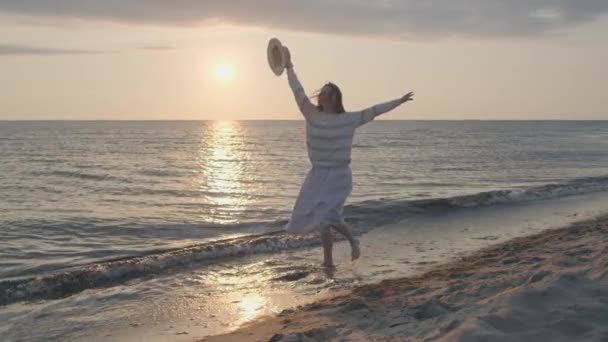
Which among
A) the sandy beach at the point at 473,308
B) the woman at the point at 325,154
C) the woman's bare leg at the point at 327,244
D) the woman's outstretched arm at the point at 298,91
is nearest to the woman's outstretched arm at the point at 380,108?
the woman at the point at 325,154

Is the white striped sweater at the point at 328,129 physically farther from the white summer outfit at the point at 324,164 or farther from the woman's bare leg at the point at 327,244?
the woman's bare leg at the point at 327,244

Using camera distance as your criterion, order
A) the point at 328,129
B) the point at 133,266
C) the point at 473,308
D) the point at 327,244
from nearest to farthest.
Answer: the point at 473,308 → the point at 328,129 → the point at 327,244 → the point at 133,266

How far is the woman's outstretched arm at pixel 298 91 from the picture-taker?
6953 millimetres

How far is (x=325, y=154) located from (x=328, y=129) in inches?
11.7

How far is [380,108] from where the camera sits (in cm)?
655

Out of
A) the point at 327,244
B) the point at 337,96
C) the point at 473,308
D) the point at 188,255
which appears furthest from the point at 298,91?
the point at 188,255

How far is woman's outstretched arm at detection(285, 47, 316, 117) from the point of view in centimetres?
695

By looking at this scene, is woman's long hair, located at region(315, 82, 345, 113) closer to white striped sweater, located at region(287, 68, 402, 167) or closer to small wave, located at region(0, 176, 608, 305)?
white striped sweater, located at region(287, 68, 402, 167)

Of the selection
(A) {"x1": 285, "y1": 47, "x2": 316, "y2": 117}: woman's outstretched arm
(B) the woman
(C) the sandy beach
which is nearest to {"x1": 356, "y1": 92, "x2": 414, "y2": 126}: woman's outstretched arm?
(B) the woman

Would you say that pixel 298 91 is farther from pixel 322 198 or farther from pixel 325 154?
pixel 322 198

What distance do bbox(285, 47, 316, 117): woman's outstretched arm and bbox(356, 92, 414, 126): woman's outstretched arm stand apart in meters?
0.57

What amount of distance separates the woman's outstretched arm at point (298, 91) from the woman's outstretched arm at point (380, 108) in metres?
0.57

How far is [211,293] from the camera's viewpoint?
276 inches

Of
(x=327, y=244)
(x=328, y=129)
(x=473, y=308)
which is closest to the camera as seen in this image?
(x=473, y=308)
